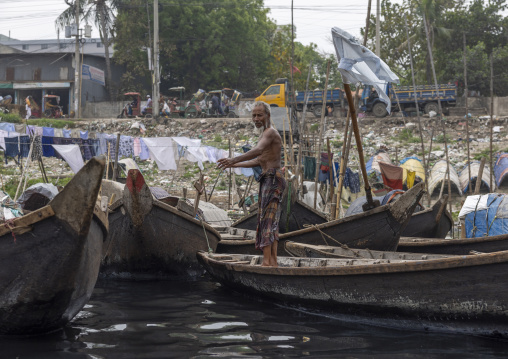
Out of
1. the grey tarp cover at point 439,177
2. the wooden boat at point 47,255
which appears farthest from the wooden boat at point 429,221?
the wooden boat at point 47,255

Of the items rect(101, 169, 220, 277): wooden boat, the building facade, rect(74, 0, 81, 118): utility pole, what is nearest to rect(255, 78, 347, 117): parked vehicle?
rect(74, 0, 81, 118): utility pole

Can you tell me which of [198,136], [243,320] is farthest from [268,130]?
[198,136]

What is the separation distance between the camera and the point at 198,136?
2228 centimetres

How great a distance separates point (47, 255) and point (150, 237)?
9.13 feet

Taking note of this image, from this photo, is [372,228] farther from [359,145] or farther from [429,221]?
[429,221]

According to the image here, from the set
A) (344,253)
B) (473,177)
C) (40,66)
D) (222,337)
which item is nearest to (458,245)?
(344,253)

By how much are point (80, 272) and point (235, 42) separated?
2559 centimetres

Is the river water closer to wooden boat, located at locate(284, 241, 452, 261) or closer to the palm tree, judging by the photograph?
wooden boat, located at locate(284, 241, 452, 261)

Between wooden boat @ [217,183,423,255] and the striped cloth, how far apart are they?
1116 mm

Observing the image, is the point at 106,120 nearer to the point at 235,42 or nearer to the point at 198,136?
the point at 198,136

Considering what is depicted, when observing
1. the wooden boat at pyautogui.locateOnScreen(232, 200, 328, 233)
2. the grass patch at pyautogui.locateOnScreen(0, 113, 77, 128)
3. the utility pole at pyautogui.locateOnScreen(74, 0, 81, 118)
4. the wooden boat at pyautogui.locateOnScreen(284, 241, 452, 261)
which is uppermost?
the utility pole at pyautogui.locateOnScreen(74, 0, 81, 118)

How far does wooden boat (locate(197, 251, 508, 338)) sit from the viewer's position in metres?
4.40

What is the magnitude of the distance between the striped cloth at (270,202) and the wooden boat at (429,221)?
150 inches

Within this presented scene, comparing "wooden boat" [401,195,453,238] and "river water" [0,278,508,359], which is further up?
"wooden boat" [401,195,453,238]
